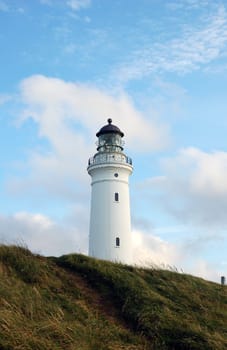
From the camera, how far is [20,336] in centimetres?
724

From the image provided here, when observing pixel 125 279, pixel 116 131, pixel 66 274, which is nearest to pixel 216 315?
pixel 125 279

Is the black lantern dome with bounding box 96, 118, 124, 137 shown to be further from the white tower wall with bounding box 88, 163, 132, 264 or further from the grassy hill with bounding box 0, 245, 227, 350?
the grassy hill with bounding box 0, 245, 227, 350

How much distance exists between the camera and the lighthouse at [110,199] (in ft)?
85.9

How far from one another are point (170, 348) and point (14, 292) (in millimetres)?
3231

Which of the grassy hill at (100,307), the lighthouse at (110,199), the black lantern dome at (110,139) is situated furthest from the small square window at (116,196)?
the grassy hill at (100,307)

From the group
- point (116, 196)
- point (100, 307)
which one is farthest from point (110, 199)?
point (100, 307)

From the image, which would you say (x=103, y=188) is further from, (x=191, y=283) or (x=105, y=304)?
(x=105, y=304)

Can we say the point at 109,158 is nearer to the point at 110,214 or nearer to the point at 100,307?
the point at 110,214

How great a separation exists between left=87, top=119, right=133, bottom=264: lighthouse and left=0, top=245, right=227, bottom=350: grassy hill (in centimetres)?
1318

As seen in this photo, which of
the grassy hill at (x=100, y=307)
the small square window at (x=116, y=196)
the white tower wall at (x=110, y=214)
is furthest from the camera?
the small square window at (x=116, y=196)

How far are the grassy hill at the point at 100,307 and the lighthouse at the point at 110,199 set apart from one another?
43.2 feet

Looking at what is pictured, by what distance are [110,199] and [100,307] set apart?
16708 millimetres

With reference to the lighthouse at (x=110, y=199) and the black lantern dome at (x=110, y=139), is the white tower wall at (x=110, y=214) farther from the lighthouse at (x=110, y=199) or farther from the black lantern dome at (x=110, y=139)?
the black lantern dome at (x=110, y=139)

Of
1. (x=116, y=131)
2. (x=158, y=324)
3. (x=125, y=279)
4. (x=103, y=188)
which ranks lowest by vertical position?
(x=158, y=324)
